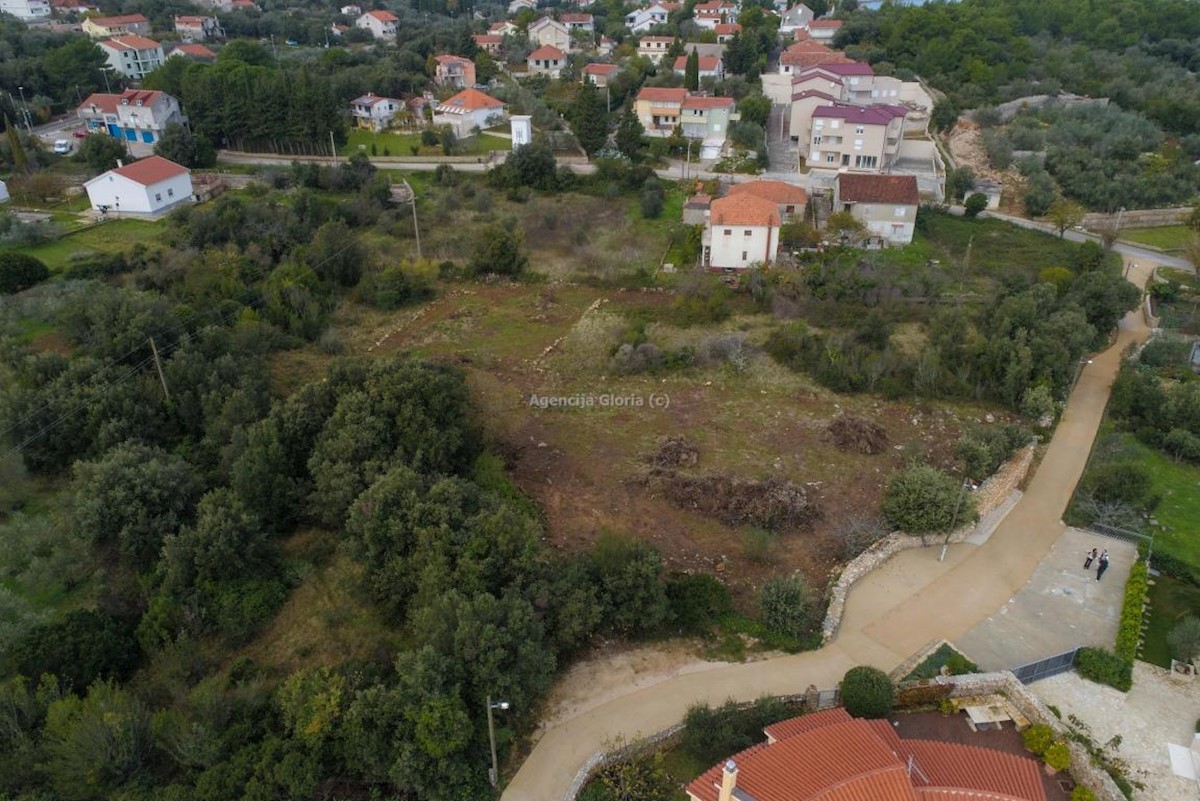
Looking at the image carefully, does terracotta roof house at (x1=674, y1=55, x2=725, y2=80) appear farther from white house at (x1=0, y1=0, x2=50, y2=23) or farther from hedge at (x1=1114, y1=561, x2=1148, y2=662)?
white house at (x1=0, y1=0, x2=50, y2=23)

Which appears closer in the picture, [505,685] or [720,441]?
[505,685]

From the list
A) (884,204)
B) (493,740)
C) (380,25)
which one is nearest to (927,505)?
(493,740)

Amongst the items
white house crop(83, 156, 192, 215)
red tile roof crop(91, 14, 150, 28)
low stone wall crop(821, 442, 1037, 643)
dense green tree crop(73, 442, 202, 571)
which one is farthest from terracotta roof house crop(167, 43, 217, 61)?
low stone wall crop(821, 442, 1037, 643)

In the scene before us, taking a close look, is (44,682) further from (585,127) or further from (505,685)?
(585,127)

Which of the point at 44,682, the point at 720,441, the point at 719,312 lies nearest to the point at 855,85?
the point at 719,312

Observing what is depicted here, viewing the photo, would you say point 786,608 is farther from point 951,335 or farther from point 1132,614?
point 951,335

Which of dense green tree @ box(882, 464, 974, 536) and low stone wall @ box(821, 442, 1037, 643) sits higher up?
dense green tree @ box(882, 464, 974, 536)
